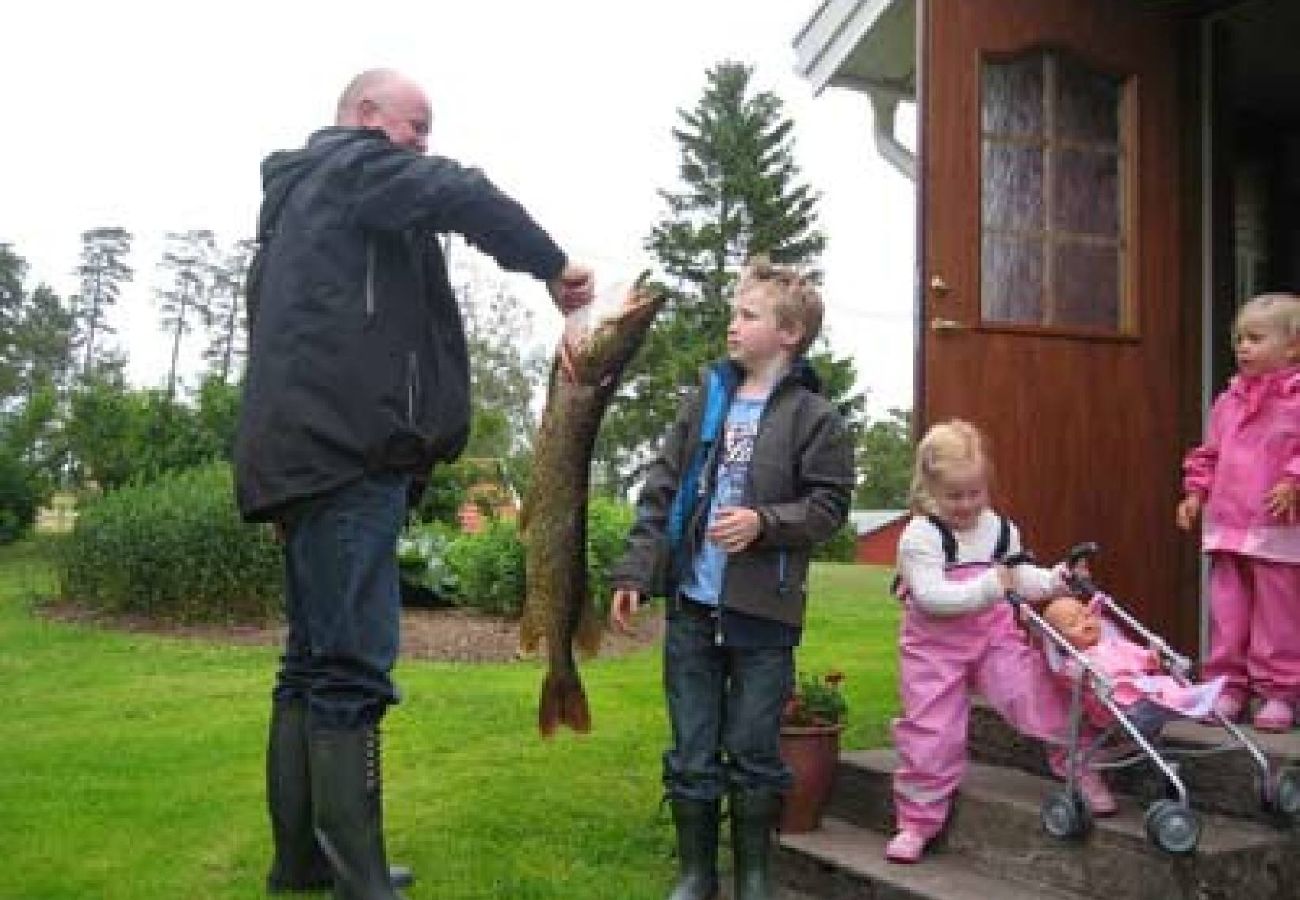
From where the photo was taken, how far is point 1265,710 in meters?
4.10

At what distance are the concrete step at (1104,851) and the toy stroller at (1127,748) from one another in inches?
2.8

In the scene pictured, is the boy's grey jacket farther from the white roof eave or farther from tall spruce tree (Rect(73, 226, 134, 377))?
tall spruce tree (Rect(73, 226, 134, 377))

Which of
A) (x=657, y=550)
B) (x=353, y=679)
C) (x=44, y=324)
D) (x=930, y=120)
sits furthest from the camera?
(x=44, y=324)

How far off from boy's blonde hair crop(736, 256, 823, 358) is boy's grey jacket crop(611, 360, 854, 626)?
12cm

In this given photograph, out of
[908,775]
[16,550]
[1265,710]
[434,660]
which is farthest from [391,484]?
[16,550]

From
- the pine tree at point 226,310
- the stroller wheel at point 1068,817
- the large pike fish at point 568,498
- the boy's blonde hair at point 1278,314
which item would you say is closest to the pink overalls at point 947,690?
the stroller wheel at point 1068,817

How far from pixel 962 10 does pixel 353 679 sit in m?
3.38

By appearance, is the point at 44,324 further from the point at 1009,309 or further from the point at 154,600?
the point at 1009,309

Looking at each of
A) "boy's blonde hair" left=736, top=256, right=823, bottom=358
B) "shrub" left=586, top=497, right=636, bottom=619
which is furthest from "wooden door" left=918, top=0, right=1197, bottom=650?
"shrub" left=586, top=497, right=636, bottom=619

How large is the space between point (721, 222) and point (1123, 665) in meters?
39.6

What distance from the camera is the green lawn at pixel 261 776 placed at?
4.23 m

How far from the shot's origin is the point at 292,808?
12.6 ft

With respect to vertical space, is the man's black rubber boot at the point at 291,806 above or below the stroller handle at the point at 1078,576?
below

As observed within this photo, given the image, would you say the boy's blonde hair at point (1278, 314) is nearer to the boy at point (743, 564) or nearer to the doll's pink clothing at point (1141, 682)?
the doll's pink clothing at point (1141, 682)
